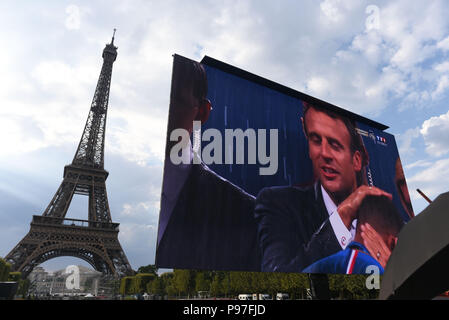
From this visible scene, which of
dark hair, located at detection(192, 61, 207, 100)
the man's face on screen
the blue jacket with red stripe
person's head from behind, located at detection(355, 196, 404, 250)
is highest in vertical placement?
dark hair, located at detection(192, 61, 207, 100)

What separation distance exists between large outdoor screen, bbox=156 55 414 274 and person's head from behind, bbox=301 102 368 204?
65 millimetres

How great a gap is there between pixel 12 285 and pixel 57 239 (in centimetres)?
1959

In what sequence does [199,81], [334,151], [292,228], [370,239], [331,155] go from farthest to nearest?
1. [334,151]
2. [331,155]
3. [370,239]
4. [199,81]
5. [292,228]

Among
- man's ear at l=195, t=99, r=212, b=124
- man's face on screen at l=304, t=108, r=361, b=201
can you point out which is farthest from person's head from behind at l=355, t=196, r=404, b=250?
man's ear at l=195, t=99, r=212, b=124

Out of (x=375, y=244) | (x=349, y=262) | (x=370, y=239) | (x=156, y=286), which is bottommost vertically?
(x=349, y=262)

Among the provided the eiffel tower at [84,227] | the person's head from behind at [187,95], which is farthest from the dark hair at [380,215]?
the eiffel tower at [84,227]

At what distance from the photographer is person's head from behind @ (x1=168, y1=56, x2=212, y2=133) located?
13.0m

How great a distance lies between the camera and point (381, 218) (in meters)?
17.2

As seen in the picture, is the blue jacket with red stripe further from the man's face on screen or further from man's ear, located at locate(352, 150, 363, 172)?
man's ear, located at locate(352, 150, 363, 172)

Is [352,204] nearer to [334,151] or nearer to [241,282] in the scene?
[334,151]

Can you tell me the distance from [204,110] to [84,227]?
82.5 ft

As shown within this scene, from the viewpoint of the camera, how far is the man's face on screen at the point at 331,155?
16078mm

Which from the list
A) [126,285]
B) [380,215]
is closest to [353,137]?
[380,215]

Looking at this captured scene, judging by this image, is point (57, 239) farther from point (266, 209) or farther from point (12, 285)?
point (266, 209)
